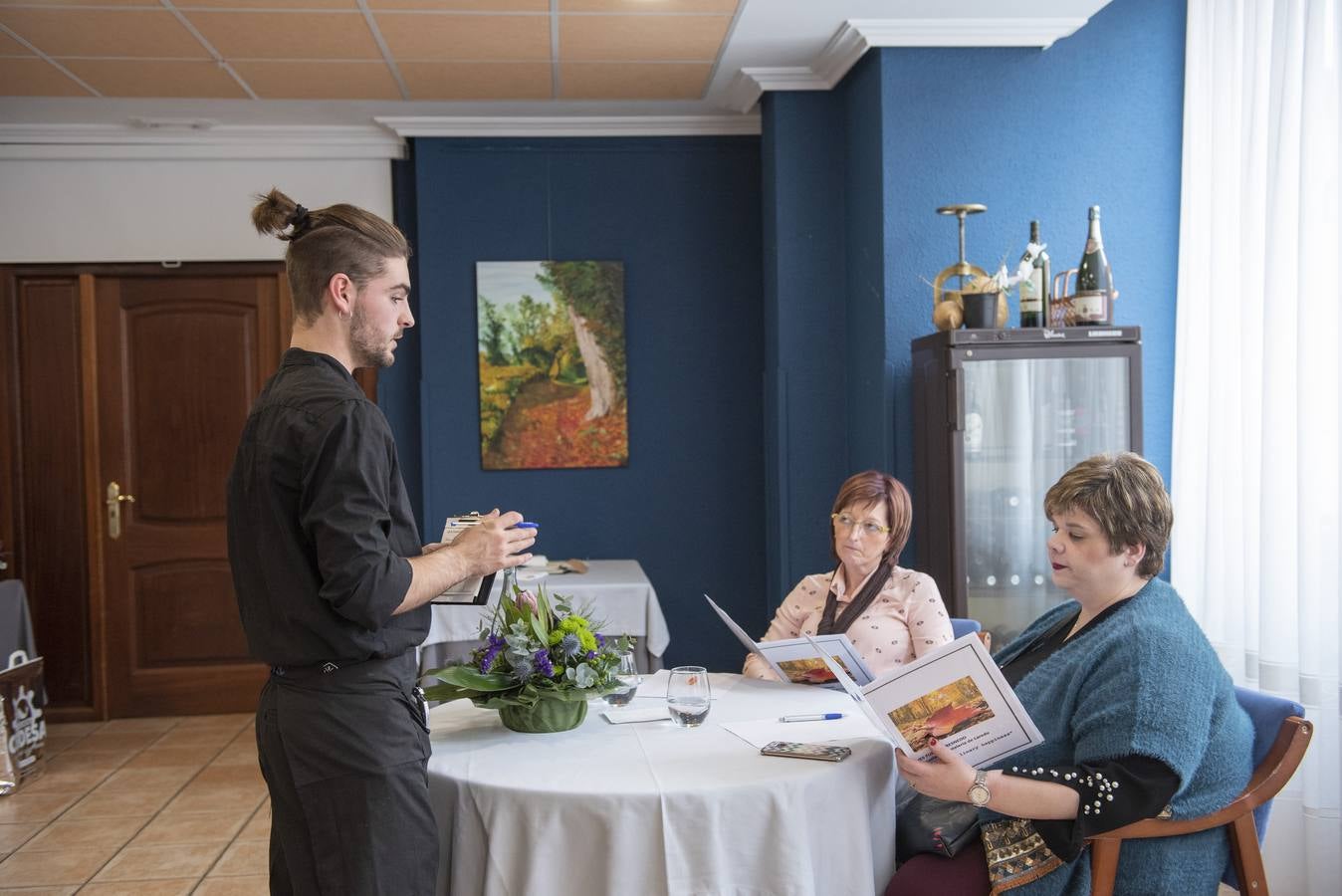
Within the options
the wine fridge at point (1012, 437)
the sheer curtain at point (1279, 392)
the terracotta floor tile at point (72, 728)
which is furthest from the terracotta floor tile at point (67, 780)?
the sheer curtain at point (1279, 392)

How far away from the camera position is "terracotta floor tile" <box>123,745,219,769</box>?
4.73 meters

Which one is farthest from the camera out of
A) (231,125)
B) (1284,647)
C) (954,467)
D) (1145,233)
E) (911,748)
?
(231,125)

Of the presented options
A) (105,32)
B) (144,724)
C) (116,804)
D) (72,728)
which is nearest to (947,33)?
(105,32)

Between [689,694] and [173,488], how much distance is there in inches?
164

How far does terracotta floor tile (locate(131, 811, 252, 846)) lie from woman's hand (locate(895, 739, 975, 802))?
2788mm

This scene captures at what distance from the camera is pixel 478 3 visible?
3811 millimetres

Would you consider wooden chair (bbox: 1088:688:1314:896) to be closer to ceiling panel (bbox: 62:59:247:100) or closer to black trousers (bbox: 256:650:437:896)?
black trousers (bbox: 256:650:437:896)

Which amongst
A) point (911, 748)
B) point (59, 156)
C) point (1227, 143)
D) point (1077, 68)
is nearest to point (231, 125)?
point (59, 156)

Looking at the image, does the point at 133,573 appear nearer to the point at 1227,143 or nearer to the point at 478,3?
the point at 478,3

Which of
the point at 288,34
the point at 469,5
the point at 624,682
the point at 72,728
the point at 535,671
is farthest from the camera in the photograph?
the point at 72,728

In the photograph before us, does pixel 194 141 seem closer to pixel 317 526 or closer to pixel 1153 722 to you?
pixel 317 526

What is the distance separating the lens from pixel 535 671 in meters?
2.15

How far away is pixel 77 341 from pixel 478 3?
2931 mm

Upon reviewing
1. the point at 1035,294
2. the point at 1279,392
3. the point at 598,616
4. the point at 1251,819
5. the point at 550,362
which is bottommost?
the point at 598,616
